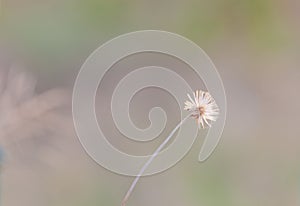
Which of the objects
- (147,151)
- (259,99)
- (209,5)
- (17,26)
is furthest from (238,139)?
(17,26)

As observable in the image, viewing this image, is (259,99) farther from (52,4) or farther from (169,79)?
(52,4)

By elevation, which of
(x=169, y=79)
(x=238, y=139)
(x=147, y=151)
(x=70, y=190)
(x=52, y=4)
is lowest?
(x=70, y=190)

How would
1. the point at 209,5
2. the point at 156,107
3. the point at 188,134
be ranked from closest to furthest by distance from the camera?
the point at 188,134
the point at 156,107
the point at 209,5

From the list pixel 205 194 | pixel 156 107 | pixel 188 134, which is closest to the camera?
pixel 188 134

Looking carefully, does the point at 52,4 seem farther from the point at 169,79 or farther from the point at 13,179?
the point at 13,179

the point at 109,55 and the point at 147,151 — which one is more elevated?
the point at 109,55

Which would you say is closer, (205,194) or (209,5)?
(205,194)
